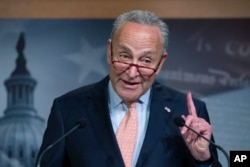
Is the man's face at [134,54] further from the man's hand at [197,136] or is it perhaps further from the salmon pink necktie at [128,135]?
the man's hand at [197,136]

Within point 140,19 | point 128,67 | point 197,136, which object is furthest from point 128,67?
point 197,136

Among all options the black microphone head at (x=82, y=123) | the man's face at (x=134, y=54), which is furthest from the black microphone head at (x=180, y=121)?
the black microphone head at (x=82, y=123)

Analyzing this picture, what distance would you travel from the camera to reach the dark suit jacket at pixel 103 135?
139cm

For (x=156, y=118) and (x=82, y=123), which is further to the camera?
(x=156, y=118)

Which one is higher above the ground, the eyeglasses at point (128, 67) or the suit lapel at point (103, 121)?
the eyeglasses at point (128, 67)

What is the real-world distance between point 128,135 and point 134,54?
23 cm

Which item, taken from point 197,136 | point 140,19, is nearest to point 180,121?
point 197,136

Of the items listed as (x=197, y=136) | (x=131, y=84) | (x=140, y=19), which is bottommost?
(x=197, y=136)

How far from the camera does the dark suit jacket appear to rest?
139cm

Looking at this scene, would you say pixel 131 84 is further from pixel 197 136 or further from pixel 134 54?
pixel 197 136

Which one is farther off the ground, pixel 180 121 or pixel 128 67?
pixel 128 67

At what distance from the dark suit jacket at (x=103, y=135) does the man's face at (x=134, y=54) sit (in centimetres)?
10

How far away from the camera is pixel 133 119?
145 cm

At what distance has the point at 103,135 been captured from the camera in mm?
1426
